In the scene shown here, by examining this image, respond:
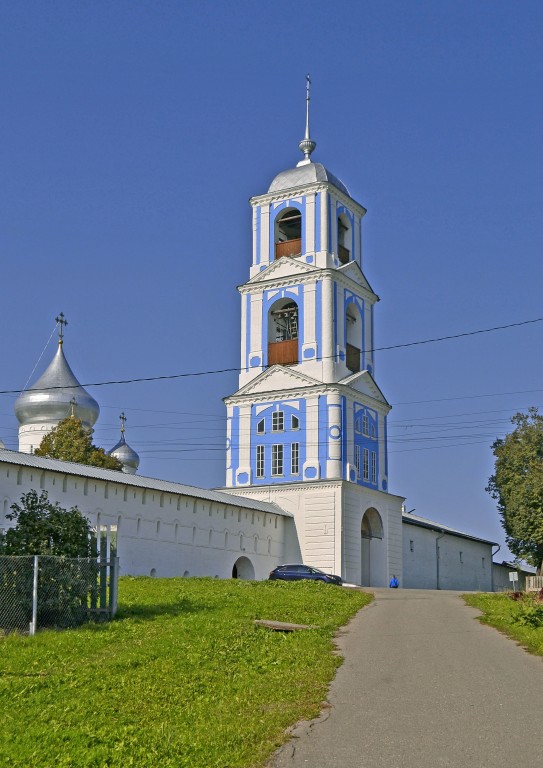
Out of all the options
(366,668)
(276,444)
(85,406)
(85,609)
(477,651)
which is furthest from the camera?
(85,406)

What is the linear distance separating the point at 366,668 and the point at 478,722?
380 cm

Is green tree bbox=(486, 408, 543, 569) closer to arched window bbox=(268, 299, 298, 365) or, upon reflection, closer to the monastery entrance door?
the monastery entrance door

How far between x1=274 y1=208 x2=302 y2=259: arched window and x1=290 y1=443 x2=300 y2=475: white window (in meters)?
9.42

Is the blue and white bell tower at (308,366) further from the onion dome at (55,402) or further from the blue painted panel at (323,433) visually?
the onion dome at (55,402)

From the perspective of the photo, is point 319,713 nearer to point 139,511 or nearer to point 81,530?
point 81,530

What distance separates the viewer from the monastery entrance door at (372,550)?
46844 mm

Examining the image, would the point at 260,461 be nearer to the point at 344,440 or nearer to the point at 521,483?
the point at 344,440

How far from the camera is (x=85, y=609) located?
17.9 meters

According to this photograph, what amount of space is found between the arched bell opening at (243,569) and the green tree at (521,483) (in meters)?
13.1

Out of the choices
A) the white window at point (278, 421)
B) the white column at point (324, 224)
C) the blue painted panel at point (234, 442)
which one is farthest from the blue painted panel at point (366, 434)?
the white column at point (324, 224)

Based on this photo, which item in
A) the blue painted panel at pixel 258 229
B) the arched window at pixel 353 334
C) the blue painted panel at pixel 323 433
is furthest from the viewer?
the blue painted panel at pixel 258 229

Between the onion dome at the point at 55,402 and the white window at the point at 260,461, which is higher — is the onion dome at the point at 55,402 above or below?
above

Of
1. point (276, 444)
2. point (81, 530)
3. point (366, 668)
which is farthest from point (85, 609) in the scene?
point (276, 444)

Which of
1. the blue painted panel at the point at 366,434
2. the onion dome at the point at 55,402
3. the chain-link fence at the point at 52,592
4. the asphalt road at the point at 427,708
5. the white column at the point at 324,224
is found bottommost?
the asphalt road at the point at 427,708
